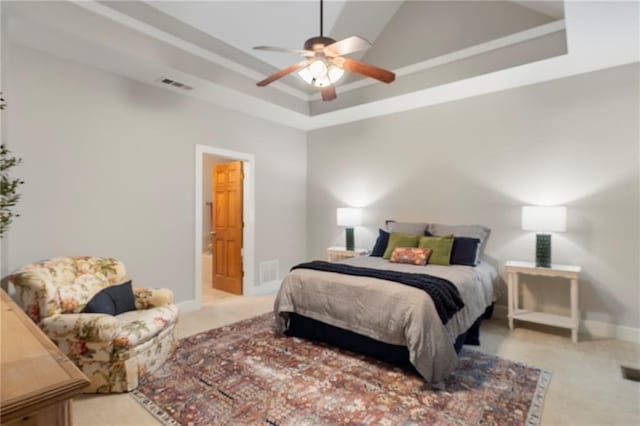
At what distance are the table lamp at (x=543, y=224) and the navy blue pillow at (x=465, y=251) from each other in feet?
1.74

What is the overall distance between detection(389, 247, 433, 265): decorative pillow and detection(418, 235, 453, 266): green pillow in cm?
6

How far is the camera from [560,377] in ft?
8.33

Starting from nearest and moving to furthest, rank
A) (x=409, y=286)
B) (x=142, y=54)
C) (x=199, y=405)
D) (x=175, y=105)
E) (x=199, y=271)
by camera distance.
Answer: (x=199, y=405), (x=409, y=286), (x=142, y=54), (x=175, y=105), (x=199, y=271)

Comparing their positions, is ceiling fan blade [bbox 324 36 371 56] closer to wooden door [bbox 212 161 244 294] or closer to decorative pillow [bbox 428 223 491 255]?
decorative pillow [bbox 428 223 491 255]

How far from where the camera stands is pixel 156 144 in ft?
12.7

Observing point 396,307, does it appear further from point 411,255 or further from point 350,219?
point 350,219

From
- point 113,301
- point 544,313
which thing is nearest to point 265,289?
point 113,301

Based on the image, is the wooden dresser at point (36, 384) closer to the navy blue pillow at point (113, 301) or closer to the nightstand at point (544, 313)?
the navy blue pillow at point (113, 301)

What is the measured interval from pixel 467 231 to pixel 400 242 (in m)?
0.78

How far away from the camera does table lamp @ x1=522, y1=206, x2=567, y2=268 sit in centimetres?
330

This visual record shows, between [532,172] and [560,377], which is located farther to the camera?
[532,172]

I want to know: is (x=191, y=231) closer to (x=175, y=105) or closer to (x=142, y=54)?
(x=175, y=105)

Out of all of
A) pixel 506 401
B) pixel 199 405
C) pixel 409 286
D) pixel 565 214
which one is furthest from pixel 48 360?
pixel 565 214

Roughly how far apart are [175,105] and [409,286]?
338 cm
